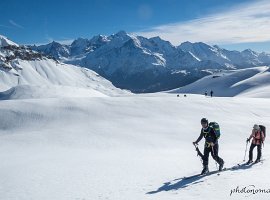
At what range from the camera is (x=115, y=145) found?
25.9 m

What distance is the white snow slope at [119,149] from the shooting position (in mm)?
12047

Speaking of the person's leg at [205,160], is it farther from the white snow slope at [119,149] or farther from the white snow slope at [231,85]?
the white snow slope at [231,85]

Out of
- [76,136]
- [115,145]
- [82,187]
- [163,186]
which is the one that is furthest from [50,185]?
[76,136]

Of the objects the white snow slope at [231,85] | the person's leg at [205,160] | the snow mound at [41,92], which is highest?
the white snow slope at [231,85]

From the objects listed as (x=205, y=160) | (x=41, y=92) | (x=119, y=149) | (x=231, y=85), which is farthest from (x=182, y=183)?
(x=231, y=85)

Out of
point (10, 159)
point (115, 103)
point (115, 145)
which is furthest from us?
point (115, 103)

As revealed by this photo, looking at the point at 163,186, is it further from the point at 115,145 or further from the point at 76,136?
the point at 76,136

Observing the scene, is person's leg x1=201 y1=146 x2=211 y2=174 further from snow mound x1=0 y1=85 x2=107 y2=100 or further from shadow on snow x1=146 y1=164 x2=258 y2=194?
snow mound x1=0 y1=85 x2=107 y2=100

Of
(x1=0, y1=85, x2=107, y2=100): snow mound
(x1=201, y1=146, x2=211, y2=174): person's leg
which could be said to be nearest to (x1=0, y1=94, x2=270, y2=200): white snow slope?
(x1=201, y1=146, x2=211, y2=174): person's leg

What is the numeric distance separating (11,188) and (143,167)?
5813 mm

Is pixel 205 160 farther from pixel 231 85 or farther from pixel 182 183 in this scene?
pixel 231 85

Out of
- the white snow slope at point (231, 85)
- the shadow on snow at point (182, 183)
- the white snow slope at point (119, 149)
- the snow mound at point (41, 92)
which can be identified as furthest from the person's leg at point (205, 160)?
the white snow slope at point (231, 85)

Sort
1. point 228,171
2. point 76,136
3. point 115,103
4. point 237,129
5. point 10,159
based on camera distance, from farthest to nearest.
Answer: point 115,103 < point 237,129 < point 76,136 < point 10,159 < point 228,171

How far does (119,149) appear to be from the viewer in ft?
79.8
